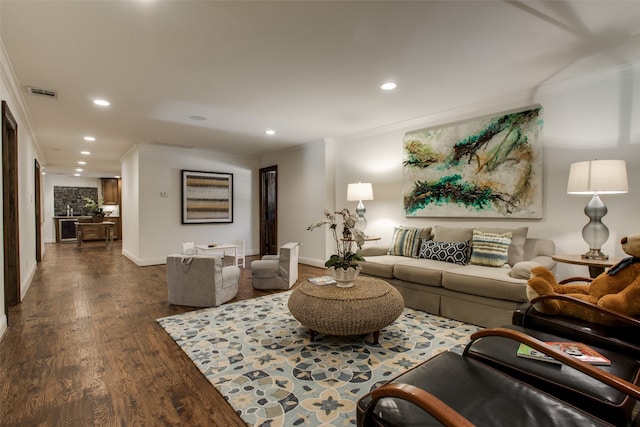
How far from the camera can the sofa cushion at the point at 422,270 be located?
3.29 m

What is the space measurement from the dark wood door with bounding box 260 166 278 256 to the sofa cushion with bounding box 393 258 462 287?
174 inches

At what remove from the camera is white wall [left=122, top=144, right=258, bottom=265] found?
20.2 ft

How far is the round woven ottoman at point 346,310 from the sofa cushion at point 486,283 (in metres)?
0.81

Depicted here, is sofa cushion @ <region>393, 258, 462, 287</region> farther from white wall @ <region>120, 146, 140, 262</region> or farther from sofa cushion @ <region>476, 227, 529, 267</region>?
white wall @ <region>120, 146, 140, 262</region>

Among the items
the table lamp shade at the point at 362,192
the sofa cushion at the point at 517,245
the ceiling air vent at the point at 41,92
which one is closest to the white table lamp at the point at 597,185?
the sofa cushion at the point at 517,245

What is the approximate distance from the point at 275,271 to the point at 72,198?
A: 1124 cm

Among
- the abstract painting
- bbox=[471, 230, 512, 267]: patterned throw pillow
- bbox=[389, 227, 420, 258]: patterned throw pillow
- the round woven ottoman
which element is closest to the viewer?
the round woven ottoman

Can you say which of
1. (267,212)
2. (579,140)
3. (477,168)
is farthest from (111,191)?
(579,140)

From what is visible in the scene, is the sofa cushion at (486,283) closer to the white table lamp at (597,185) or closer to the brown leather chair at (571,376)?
the white table lamp at (597,185)

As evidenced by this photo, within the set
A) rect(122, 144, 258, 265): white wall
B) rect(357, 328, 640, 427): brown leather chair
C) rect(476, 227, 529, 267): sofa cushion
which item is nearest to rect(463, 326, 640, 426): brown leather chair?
rect(357, 328, 640, 427): brown leather chair

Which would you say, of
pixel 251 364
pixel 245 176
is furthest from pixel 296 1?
pixel 245 176

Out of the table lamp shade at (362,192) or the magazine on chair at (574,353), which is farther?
the table lamp shade at (362,192)

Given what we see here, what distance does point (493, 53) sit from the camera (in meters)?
2.66

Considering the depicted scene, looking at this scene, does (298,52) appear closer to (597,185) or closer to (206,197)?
(597,185)
